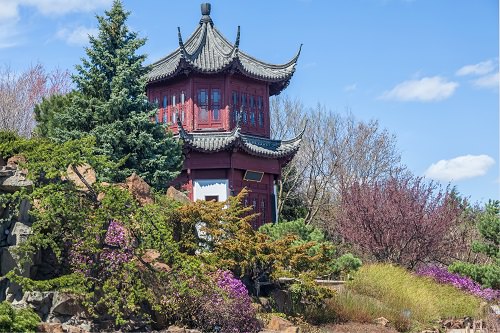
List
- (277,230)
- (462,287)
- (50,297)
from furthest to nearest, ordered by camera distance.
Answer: (462,287) → (277,230) → (50,297)

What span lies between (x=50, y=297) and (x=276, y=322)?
3540mm

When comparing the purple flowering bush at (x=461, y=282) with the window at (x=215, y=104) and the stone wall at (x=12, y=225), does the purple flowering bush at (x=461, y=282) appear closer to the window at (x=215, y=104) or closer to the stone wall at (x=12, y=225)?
the window at (x=215, y=104)

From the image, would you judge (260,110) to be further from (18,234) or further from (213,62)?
(18,234)

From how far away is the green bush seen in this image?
37.7 feet

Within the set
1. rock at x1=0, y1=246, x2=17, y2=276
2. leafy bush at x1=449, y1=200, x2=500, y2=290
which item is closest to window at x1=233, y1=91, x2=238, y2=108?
leafy bush at x1=449, y1=200, x2=500, y2=290

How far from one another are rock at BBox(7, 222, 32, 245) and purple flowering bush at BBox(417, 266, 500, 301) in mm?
10043

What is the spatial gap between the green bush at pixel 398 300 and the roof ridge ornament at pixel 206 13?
10810 mm

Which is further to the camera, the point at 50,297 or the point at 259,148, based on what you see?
the point at 259,148

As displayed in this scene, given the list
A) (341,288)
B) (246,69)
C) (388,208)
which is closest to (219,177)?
(246,69)

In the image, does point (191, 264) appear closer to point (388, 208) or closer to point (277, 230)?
point (277, 230)

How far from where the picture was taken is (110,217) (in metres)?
8.46

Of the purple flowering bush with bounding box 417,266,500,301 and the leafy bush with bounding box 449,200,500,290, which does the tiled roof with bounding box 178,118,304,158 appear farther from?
the leafy bush with bounding box 449,200,500,290

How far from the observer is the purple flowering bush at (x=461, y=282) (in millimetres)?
14406

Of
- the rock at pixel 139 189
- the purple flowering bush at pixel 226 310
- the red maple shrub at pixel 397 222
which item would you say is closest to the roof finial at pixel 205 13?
the red maple shrub at pixel 397 222
